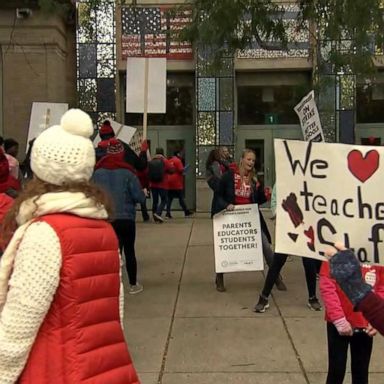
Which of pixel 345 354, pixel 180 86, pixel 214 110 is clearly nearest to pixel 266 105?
pixel 214 110

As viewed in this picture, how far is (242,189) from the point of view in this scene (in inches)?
309

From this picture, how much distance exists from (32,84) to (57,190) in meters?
13.5

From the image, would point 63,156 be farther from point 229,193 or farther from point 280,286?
point 280,286

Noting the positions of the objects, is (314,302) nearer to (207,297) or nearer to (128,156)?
(207,297)

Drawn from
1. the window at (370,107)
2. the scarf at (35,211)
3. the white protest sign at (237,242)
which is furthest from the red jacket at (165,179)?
the scarf at (35,211)

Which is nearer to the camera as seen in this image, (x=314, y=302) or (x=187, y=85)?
(x=314, y=302)

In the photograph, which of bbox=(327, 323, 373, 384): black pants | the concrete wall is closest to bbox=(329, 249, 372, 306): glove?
bbox=(327, 323, 373, 384): black pants

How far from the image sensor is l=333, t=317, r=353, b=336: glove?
3.74 m

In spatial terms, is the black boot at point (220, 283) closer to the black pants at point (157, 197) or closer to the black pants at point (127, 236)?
the black pants at point (127, 236)

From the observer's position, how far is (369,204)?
3.09 m

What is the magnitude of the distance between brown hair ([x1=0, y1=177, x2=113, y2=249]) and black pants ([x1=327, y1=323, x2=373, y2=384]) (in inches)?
73.7

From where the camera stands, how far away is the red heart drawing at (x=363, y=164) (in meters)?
3.10

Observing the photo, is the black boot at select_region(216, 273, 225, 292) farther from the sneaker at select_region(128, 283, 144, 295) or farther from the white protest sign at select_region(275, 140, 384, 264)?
the white protest sign at select_region(275, 140, 384, 264)

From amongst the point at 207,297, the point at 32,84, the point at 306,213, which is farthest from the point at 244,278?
the point at 32,84
